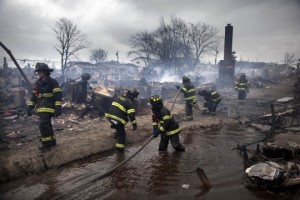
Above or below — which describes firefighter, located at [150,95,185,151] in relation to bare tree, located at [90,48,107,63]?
below

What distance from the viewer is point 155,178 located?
533cm

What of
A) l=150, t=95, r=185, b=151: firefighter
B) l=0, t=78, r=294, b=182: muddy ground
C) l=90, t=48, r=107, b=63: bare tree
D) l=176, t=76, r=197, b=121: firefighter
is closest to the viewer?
l=0, t=78, r=294, b=182: muddy ground

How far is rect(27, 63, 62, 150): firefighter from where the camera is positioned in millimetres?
6613

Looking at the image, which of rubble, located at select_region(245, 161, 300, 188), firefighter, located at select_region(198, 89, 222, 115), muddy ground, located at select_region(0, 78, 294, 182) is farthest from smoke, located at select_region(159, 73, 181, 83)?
rubble, located at select_region(245, 161, 300, 188)

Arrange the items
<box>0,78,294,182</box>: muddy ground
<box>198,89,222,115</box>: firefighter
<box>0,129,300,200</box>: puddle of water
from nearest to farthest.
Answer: <box>0,129,300,200</box>: puddle of water, <box>0,78,294,182</box>: muddy ground, <box>198,89,222,115</box>: firefighter

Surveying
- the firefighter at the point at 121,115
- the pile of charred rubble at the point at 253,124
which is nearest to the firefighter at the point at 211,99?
the pile of charred rubble at the point at 253,124

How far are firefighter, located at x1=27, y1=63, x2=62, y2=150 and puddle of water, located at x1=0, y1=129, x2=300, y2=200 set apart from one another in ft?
Result: 4.34

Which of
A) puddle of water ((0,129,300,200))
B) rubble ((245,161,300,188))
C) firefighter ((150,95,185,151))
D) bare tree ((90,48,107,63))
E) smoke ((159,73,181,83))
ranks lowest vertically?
Result: puddle of water ((0,129,300,200))

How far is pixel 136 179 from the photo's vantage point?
5.27 meters

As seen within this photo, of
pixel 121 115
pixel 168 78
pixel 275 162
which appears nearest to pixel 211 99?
pixel 121 115

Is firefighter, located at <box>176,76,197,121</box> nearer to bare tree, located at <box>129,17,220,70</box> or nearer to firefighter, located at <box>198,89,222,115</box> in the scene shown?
firefighter, located at <box>198,89,222,115</box>

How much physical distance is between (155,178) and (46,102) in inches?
141

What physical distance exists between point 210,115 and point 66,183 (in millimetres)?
9176

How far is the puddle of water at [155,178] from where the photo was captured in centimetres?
455
